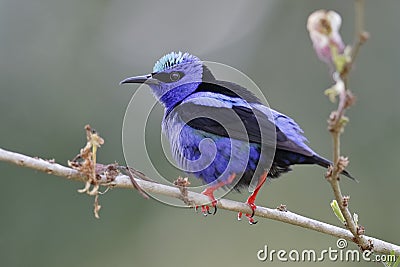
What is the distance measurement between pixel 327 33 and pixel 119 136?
6.84 meters

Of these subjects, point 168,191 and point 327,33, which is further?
point 168,191

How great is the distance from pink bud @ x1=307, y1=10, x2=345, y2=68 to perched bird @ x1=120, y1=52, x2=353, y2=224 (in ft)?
4.96

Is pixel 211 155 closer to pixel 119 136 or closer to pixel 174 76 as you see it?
pixel 174 76

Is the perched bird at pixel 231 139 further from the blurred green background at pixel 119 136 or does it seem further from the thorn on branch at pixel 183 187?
the blurred green background at pixel 119 136

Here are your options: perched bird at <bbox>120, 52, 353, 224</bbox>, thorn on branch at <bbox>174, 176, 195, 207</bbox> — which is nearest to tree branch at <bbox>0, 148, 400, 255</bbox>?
thorn on branch at <bbox>174, 176, 195, 207</bbox>

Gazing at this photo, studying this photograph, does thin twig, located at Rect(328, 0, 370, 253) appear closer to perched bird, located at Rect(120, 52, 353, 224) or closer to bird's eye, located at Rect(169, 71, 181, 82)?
perched bird, located at Rect(120, 52, 353, 224)

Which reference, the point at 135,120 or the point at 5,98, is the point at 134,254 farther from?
the point at 135,120

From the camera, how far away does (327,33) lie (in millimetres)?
2098

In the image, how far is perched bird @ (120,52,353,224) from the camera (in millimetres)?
3809

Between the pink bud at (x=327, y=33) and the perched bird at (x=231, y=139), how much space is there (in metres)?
1.51

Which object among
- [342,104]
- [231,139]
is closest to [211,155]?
[231,139]

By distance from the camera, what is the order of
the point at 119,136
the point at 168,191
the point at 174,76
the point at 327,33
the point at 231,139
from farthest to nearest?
the point at 119,136 < the point at 174,76 < the point at 231,139 < the point at 168,191 < the point at 327,33

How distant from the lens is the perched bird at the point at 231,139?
381 centimetres

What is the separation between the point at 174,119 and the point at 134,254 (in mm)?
5093
